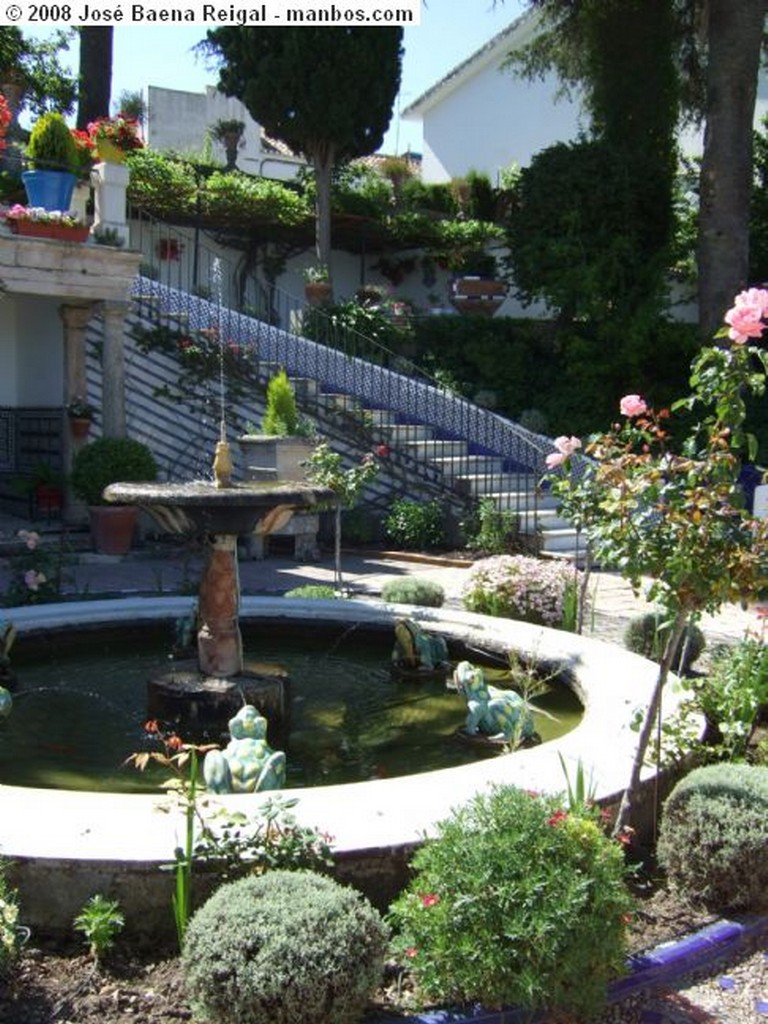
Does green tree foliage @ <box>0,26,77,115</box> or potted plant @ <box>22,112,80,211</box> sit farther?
green tree foliage @ <box>0,26,77,115</box>

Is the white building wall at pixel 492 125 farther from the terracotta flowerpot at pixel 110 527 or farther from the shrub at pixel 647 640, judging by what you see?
the shrub at pixel 647 640

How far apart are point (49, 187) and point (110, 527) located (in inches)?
148

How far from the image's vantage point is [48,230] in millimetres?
12516

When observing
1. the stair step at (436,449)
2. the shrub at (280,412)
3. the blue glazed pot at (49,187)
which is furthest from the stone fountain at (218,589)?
the stair step at (436,449)

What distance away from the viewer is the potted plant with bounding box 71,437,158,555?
41.2 ft

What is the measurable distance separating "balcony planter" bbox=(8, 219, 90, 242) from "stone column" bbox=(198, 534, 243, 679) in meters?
7.56

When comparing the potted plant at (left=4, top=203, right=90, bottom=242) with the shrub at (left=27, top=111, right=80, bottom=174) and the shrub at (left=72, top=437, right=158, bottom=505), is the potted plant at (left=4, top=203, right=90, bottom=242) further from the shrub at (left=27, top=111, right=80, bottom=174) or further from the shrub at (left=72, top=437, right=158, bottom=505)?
the shrub at (left=72, top=437, right=158, bottom=505)

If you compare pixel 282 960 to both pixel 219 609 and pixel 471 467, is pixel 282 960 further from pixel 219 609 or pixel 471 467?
pixel 471 467

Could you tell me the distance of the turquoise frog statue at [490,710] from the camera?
5574 mm

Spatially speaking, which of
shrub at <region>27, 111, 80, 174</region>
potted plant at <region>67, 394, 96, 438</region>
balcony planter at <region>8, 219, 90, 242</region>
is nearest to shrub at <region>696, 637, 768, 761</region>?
balcony planter at <region>8, 219, 90, 242</region>

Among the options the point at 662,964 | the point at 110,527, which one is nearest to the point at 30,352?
the point at 110,527

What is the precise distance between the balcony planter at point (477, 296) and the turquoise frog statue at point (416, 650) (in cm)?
1517

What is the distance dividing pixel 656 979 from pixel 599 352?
1619 centimetres

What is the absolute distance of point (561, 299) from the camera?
61.8 ft
